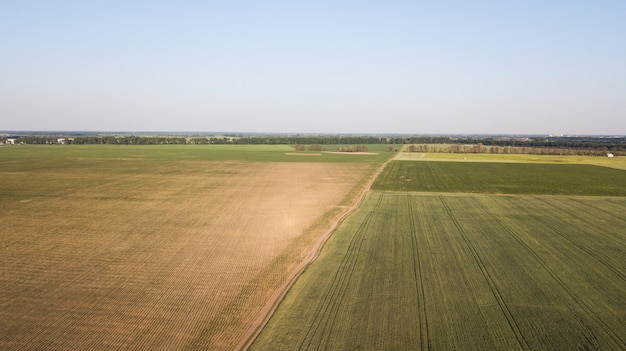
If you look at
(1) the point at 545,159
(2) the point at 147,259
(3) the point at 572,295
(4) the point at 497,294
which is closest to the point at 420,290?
(4) the point at 497,294

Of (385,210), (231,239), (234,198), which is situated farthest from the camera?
(234,198)

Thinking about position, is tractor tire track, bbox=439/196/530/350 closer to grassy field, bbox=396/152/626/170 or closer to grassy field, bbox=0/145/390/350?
grassy field, bbox=0/145/390/350

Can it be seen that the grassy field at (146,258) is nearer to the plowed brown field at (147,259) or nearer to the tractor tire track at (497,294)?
the plowed brown field at (147,259)

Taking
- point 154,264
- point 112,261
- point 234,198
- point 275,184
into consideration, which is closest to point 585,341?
point 154,264

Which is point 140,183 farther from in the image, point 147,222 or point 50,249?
point 50,249

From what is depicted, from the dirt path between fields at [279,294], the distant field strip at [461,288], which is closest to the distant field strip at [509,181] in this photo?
the distant field strip at [461,288]

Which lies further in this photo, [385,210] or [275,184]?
[275,184]

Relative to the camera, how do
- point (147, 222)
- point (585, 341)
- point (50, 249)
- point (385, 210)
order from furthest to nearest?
1. point (385, 210)
2. point (147, 222)
3. point (50, 249)
4. point (585, 341)
